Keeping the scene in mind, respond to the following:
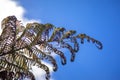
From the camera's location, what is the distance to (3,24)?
1394 cm

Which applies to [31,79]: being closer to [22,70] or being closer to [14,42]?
[22,70]

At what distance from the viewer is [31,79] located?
45.4 feet

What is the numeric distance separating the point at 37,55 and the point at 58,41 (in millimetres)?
1084

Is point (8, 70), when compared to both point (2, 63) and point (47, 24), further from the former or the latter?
point (47, 24)

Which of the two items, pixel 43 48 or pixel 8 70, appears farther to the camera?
pixel 43 48

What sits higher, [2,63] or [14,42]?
[14,42]

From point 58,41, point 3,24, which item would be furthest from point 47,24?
point 3,24

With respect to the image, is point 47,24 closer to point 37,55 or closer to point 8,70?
point 37,55

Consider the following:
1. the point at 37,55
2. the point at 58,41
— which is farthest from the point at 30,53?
the point at 58,41

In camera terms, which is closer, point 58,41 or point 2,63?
point 2,63

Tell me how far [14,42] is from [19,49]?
0.38 meters

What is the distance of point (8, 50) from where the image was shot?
13961 millimetres

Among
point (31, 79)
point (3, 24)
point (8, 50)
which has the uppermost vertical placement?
point (3, 24)

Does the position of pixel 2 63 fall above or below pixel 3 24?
below
